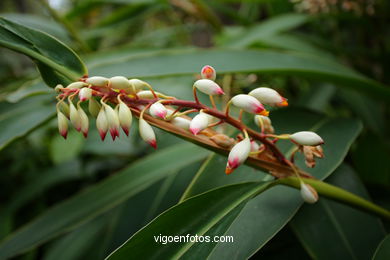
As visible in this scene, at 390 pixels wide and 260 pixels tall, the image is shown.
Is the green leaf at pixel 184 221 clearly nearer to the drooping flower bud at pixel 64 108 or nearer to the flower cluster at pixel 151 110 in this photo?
the flower cluster at pixel 151 110

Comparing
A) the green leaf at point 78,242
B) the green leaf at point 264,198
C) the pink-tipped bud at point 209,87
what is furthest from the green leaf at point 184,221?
the green leaf at point 78,242

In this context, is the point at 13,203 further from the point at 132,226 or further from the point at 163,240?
the point at 163,240

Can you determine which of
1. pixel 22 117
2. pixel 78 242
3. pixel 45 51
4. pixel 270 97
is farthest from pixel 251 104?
pixel 78 242

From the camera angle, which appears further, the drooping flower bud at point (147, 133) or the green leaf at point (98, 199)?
the green leaf at point (98, 199)

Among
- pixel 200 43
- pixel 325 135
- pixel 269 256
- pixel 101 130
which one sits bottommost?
pixel 200 43

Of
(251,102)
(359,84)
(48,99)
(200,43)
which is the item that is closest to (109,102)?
(251,102)

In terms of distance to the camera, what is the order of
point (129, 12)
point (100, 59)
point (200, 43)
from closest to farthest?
point (100, 59), point (129, 12), point (200, 43)
